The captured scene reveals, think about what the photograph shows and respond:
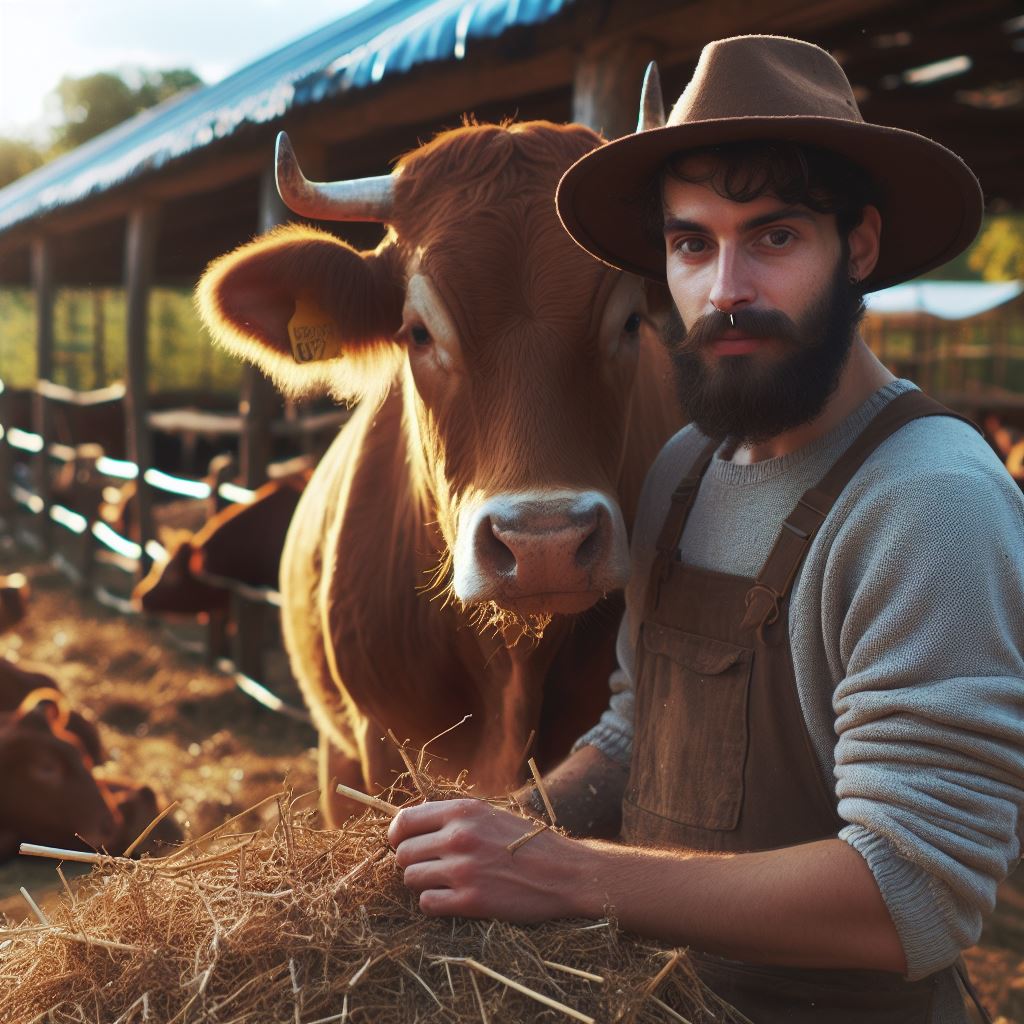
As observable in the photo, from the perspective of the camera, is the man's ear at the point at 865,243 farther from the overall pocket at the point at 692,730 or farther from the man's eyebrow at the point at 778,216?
the overall pocket at the point at 692,730

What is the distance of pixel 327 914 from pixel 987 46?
5.16 meters

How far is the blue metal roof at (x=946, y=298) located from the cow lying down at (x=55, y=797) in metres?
20.0

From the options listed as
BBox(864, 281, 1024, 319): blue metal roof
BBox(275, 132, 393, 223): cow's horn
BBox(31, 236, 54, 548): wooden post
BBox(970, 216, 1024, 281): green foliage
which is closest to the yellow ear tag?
BBox(275, 132, 393, 223): cow's horn

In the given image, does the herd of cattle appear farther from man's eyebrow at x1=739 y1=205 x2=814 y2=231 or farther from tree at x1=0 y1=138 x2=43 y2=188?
tree at x1=0 y1=138 x2=43 y2=188

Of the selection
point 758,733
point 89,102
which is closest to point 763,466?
point 758,733

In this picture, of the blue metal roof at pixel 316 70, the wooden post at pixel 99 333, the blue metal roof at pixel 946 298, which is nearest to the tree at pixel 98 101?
the wooden post at pixel 99 333

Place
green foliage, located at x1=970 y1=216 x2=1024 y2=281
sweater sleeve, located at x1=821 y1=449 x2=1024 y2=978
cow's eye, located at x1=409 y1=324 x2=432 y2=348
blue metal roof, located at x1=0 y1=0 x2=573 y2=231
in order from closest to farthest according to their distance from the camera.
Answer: sweater sleeve, located at x1=821 y1=449 x2=1024 y2=978 < cow's eye, located at x1=409 y1=324 x2=432 y2=348 < blue metal roof, located at x1=0 y1=0 x2=573 y2=231 < green foliage, located at x1=970 y1=216 x2=1024 y2=281

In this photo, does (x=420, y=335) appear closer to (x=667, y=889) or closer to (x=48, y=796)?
(x=667, y=889)

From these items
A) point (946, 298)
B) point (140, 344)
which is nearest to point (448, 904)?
point (140, 344)

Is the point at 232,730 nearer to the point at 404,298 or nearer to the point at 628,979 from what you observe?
the point at 404,298

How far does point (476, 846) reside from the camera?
5.15 ft

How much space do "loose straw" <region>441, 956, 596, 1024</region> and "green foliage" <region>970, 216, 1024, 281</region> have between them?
926 inches

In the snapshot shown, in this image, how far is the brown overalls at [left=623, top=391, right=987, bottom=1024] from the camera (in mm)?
1797

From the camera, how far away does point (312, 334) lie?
3.04 m
